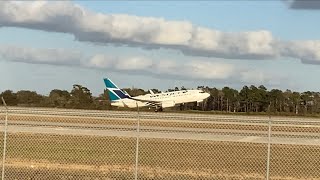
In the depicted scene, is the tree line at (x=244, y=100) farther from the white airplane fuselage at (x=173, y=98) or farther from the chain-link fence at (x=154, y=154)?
the chain-link fence at (x=154, y=154)

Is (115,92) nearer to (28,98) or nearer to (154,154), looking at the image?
(28,98)

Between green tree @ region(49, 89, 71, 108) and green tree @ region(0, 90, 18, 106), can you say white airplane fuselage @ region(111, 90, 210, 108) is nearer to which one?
green tree @ region(49, 89, 71, 108)

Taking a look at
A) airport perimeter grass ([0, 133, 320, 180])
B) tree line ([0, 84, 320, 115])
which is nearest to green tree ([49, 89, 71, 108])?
tree line ([0, 84, 320, 115])

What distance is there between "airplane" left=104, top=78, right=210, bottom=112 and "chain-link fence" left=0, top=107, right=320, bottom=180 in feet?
163

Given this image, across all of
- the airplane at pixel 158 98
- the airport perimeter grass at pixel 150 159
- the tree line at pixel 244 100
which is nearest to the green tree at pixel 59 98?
the tree line at pixel 244 100

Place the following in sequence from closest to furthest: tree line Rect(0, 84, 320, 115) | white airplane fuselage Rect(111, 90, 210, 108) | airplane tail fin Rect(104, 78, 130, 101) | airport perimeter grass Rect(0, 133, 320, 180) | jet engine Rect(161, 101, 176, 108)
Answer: airport perimeter grass Rect(0, 133, 320, 180) → jet engine Rect(161, 101, 176, 108) → white airplane fuselage Rect(111, 90, 210, 108) → airplane tail fin Rect(104, 78, 130, 101) → tree line Rect(0, 84, 320, 115)

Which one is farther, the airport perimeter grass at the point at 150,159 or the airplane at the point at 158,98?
the airplane at the point at 158,98

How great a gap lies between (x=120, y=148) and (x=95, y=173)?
866cm

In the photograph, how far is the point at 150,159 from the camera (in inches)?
927

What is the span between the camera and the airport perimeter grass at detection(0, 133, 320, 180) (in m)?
19.5

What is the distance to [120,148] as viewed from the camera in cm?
2791

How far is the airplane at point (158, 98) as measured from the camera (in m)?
84.5

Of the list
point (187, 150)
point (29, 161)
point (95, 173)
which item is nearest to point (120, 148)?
point (187, 150)

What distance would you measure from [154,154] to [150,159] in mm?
1803
